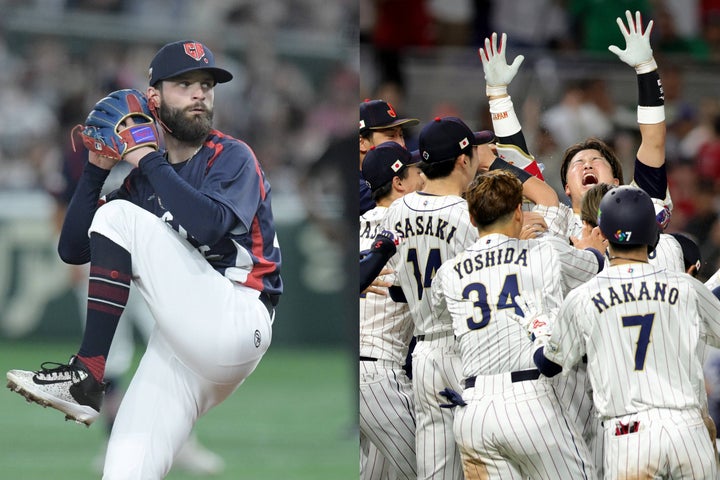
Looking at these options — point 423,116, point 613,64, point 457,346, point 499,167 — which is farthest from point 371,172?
point 613,64

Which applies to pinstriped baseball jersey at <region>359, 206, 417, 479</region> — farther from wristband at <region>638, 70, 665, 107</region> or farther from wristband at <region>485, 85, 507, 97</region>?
wristband at <region>638, 70, 665, 107</region>

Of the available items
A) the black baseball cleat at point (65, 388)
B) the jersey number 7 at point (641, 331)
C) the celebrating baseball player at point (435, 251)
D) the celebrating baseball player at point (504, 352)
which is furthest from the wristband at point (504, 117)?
the black baseball cleat at point (65, 388)

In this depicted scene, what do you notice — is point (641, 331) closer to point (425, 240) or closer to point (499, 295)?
point (499, 295)

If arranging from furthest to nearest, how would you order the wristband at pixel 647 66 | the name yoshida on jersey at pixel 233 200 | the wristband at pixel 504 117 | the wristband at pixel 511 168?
the wristband at pixel 504 117
the wristband at pixel 511 168
the wristband at pixel 647 66
the name yoshida on jersey at pixel 233 200

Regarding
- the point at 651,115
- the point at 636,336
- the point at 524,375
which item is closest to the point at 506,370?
the point at 524,375

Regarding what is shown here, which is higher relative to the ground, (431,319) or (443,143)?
(443,143)

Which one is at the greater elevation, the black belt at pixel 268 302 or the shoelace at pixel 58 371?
the black belt at pixel 268 302

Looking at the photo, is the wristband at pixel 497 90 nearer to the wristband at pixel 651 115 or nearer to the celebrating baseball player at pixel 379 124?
the celebrating baseball player at pixel 379 124

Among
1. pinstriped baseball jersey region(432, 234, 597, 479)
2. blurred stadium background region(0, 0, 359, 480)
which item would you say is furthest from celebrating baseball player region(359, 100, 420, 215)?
blurred stadium background region(0, 0, 359, 480)
